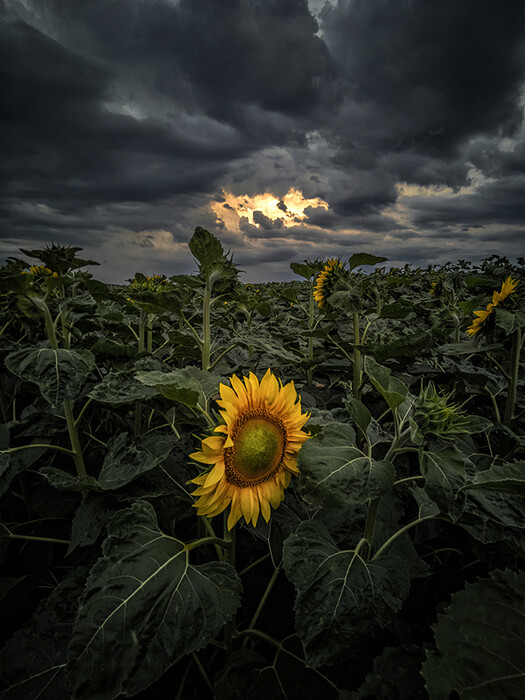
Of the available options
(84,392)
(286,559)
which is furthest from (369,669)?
(84,392)

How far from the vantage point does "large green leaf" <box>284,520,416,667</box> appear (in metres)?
0.81

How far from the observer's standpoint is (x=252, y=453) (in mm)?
1001

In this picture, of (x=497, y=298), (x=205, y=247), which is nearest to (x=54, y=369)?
(x=205, y=247)

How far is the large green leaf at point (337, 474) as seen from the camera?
794mm

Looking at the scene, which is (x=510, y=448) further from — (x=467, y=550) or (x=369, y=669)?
(x=369, y=669)

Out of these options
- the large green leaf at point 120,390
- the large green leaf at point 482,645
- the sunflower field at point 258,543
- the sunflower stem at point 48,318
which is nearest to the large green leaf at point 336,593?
the sunflower field at point 258,543

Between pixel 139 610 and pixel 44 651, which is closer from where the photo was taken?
pixel 139 610

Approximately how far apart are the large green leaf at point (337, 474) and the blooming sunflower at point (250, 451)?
169 millimetres

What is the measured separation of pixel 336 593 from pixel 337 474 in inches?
13.1

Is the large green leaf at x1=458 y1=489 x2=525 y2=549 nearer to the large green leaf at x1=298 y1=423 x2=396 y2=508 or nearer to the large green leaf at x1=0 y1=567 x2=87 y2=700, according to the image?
the large green leaf at x1=298 y1=423 x2=396 y2=508

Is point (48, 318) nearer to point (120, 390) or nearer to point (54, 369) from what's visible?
point (54, 369)

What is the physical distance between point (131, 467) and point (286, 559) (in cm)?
65

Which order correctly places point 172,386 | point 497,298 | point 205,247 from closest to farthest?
1. point 172,386
2. point 205,247
3. point 497,298

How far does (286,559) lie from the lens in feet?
2.99
